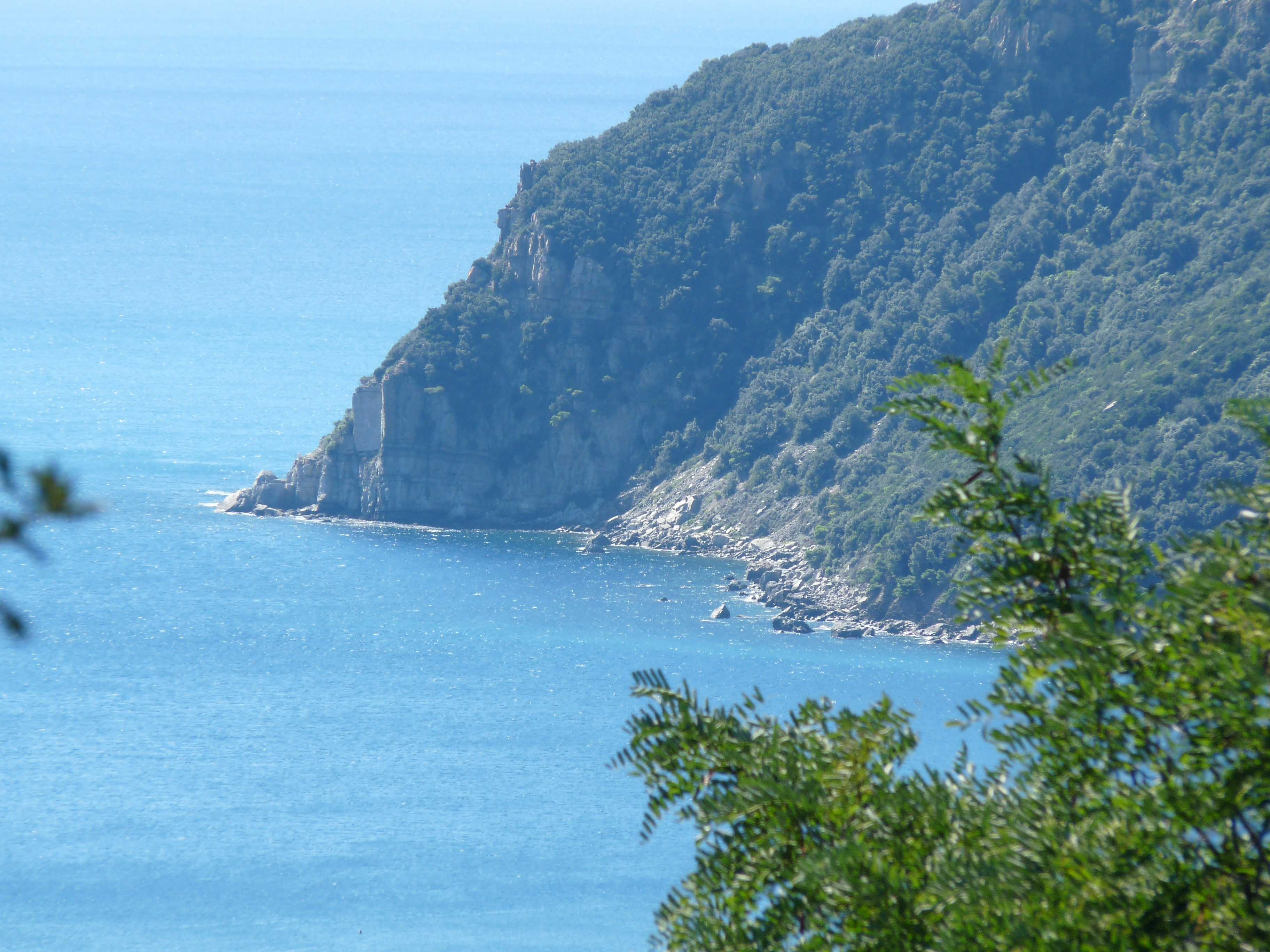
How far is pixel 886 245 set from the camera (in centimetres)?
11794

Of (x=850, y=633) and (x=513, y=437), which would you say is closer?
(x=850, y=633)

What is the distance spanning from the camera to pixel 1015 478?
10.6 meters

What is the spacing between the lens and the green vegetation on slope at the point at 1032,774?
29.5 ft

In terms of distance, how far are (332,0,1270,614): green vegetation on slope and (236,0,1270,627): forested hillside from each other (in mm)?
189

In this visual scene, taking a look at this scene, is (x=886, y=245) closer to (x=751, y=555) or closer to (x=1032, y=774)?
(x=751, y=555)

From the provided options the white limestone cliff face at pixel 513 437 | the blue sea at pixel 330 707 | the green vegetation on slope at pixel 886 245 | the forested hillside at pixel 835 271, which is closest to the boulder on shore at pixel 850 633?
the blue sea at pixel 330 707

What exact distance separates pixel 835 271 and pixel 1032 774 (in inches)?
4291

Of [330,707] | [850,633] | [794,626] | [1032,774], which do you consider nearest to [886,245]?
[794,626]

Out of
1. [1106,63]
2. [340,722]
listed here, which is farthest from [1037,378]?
[1106,63]

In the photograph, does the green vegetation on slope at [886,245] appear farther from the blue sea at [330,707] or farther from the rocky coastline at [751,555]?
the blue sea at [330,707]

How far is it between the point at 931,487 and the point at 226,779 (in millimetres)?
39031

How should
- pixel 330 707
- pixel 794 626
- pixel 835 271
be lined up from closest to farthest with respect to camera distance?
pixel 794 626 → pixel 330 707 → pixel 835 271

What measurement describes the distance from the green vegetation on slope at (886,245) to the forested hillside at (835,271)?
0.62 feet

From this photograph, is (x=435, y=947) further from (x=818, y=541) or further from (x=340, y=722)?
(x=818, y=541)
